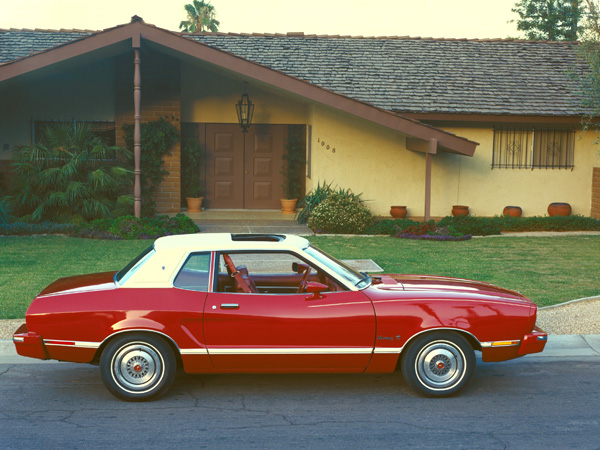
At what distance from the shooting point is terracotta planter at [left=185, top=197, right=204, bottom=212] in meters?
20.4

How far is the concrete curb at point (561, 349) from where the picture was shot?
301 inches

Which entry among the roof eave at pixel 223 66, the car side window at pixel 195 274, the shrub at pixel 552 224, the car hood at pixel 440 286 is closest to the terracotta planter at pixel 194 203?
the roof eave at pixel 223 66

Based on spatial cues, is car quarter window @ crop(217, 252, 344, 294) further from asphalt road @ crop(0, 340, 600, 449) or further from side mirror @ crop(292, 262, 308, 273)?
asphalt road @ crop(0, 340, 600, 449)

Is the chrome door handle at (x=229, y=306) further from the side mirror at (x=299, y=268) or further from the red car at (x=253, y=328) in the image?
the side mirror at (x=299, y=268)

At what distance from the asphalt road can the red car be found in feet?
0.93

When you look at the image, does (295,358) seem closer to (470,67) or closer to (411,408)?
(411,408)

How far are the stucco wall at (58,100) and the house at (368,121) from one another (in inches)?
1.0

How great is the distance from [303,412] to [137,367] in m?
1.44

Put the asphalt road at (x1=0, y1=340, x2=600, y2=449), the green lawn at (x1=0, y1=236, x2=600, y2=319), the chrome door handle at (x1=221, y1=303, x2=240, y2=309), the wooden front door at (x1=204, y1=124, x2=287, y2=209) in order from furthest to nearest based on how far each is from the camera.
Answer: the wooden front door at (x1=204, y1=124, x2=287, y2=209) < the green lawn at (x1=0, y1=236, x2=600, y2=319) < the chrome door handle at (x1=221, y1=303, x2=240, y2=309) < the asphalt road at (x1=0, y1=340, x2=600, y2=449)

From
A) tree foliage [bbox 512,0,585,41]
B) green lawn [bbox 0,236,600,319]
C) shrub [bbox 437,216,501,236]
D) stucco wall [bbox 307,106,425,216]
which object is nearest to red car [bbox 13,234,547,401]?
green lawn [bbox 0,236,600,319]

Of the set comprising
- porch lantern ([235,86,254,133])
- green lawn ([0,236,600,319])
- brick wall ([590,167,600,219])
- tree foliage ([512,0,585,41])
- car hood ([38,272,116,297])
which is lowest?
green lawn ([0,236,600,319])

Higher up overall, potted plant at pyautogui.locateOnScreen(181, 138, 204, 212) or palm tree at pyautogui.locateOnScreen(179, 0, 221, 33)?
palm tree at pyautogui.locateOnScreen(179, 0, 221, 33)

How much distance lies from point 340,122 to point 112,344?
44.8 feet

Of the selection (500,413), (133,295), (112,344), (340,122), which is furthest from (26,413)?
(340,122)
